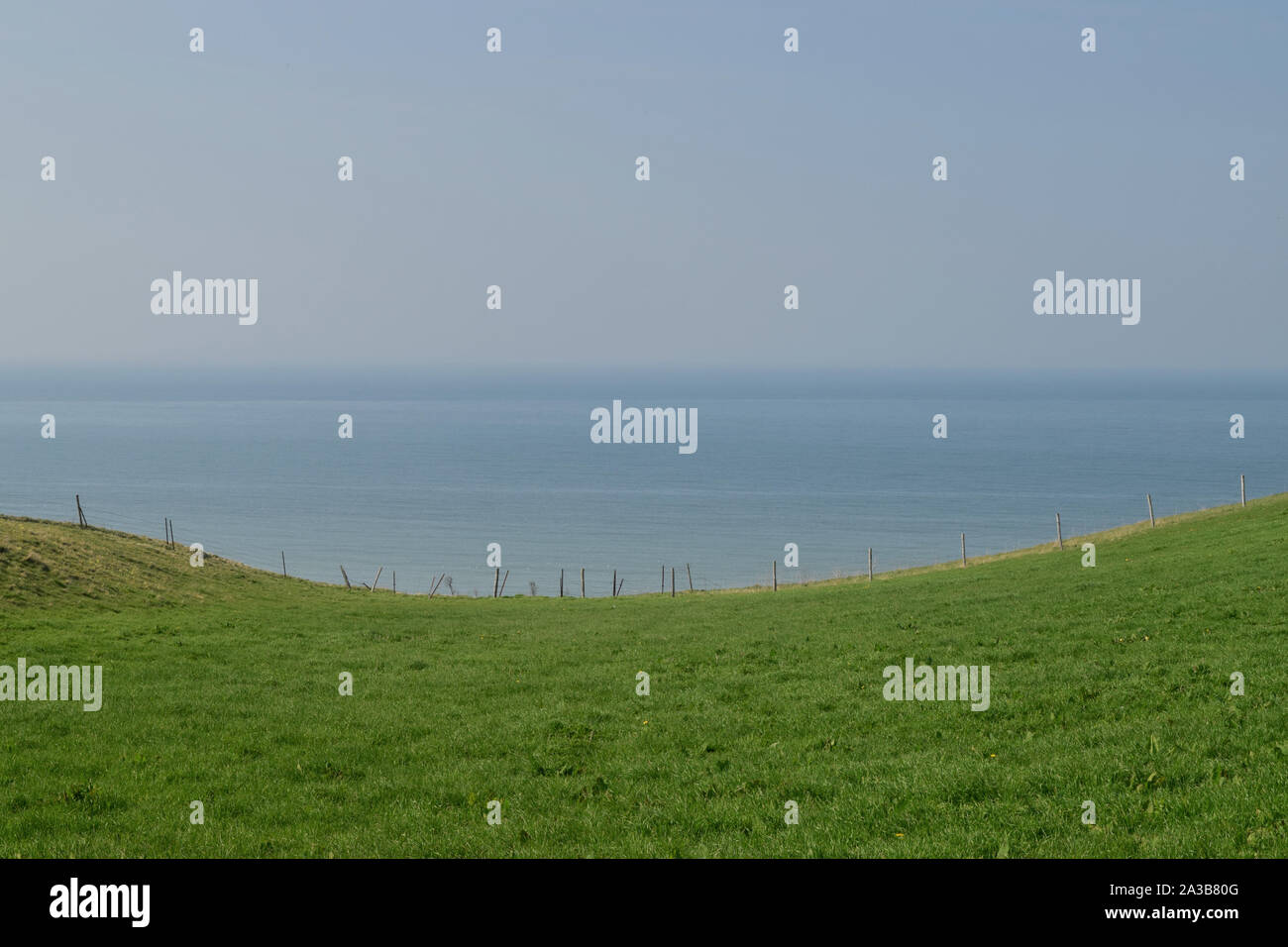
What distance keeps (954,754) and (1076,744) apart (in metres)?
1.83

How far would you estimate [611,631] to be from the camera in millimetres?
36094

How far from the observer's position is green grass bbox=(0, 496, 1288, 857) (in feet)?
40.5

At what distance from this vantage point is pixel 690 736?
59.1ft

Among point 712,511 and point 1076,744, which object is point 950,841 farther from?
point 712,511

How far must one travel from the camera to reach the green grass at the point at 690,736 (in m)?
12.4

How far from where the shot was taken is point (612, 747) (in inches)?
692
